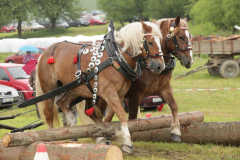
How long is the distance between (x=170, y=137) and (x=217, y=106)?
A: 6277 millimetres

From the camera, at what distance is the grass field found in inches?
219

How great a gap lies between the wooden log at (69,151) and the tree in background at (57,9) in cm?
5013

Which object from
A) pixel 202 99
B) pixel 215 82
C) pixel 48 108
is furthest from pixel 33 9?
pixel 48 108

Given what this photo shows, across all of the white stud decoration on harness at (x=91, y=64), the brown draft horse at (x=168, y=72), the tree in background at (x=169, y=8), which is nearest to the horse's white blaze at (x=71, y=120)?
the brown draft horse at (x=168, y=72)

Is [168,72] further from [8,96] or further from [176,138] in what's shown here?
[8,96]

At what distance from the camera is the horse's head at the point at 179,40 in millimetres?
6051

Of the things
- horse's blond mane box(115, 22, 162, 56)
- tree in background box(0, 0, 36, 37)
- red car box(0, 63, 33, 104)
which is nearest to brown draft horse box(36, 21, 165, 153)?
horse's blond mane box(115, 22, 162, 56)

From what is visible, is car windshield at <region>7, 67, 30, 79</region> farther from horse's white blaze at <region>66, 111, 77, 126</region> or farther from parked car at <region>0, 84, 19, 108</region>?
horse's white blaze at <region>66, 111, 77, 126</region>

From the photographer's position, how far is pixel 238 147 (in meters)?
5.93

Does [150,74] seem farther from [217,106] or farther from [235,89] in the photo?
[235,89]

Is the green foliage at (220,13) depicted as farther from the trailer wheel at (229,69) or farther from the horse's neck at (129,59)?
the horse's neck at (129,59)

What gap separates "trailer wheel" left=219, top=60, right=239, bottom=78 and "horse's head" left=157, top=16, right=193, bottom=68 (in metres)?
12.8

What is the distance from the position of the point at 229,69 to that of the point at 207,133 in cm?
1321

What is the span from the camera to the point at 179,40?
240 inches
